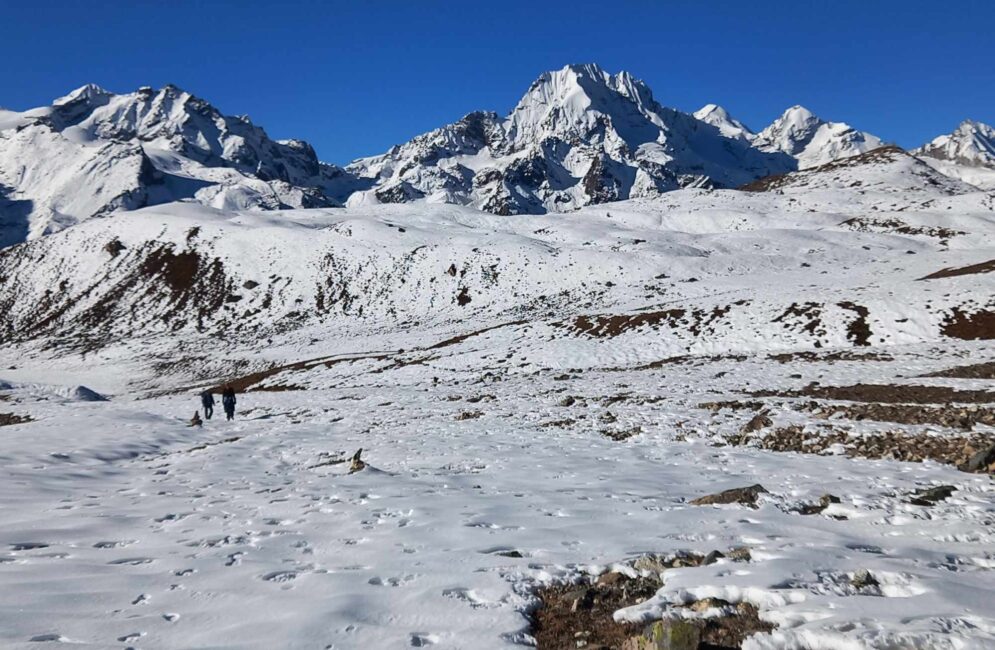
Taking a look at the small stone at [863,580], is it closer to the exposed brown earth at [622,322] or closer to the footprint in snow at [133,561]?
the footprint in snow at [133,561]

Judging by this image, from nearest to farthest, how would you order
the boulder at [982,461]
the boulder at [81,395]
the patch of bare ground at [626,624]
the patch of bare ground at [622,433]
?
the patch of bare ground at [626,624], the boulder at [982,461], the patch of bare ground at [622,433], the boulder at [81,395]

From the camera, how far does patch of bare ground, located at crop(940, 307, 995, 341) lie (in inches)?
1212

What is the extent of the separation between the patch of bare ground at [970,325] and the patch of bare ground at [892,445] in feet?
75.9

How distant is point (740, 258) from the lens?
69438 millimetres

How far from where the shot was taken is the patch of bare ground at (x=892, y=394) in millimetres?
18062

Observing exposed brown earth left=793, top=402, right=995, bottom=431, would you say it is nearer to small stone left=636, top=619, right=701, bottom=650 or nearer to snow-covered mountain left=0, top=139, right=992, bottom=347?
small stone left=636, top=619, right=701, bottom=650

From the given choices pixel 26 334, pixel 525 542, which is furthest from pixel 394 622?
pixel 26 334

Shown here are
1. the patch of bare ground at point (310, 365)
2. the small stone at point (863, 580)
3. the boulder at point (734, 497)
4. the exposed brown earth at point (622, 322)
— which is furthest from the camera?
the patch of bare ground at point (310, 365)

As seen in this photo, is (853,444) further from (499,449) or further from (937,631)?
(937,631)

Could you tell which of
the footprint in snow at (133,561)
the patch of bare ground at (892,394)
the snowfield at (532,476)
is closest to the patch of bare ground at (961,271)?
the snowfield at (532,476)

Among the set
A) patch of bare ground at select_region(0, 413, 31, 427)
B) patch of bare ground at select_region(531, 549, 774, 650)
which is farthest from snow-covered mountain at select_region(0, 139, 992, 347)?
patch of bare ground at select_region(531, 549, 774, 650)

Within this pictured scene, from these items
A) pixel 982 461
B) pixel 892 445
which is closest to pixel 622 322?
pixel 892 445

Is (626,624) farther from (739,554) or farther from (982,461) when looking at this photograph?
(982,461)

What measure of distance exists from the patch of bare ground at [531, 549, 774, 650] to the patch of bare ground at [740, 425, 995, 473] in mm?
8053
